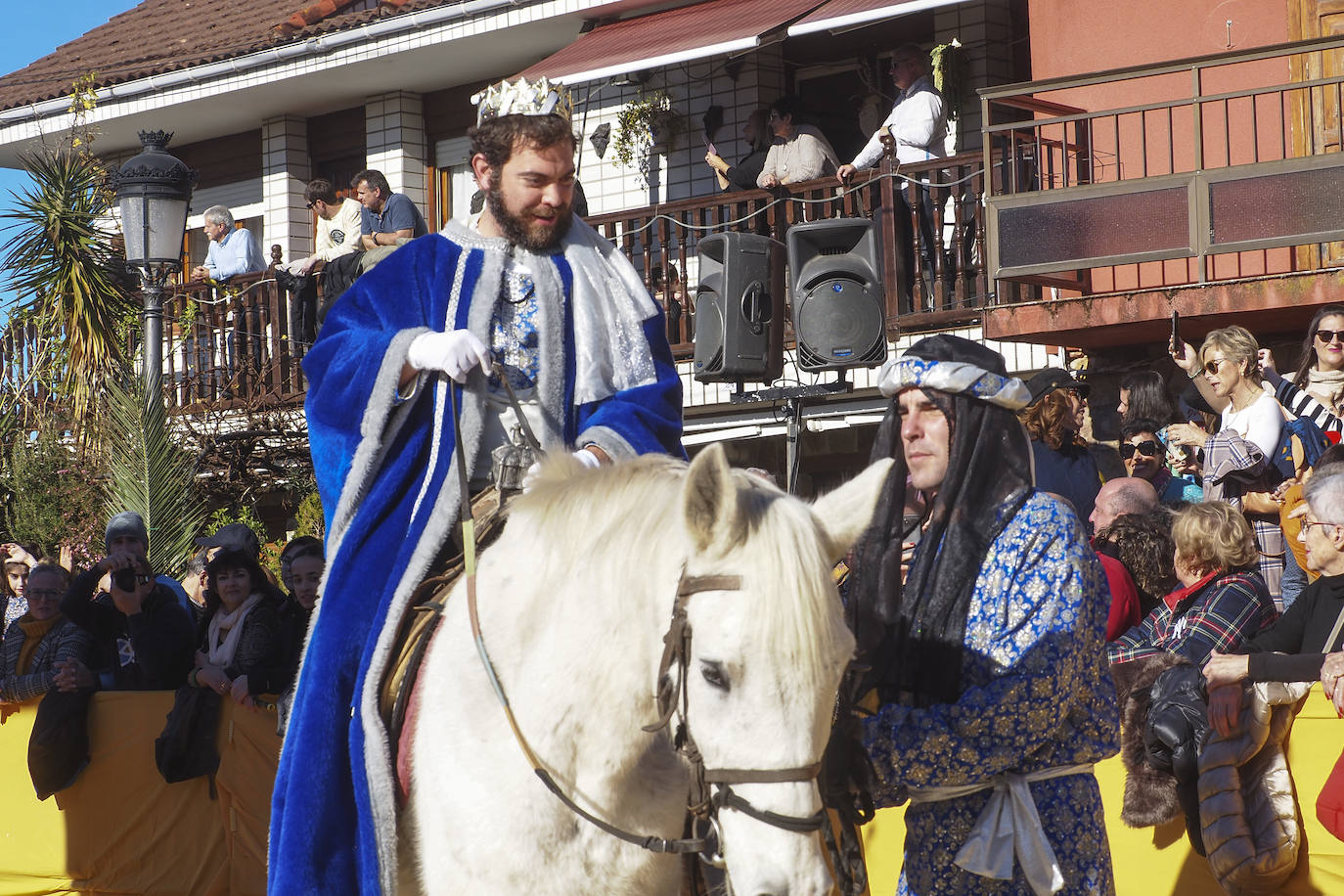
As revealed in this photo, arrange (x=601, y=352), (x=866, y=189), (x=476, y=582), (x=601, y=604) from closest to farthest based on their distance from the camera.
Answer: (x=601, y=604)
(x=476, y=582)
(x=601, y=352)
(x=866, y=189)

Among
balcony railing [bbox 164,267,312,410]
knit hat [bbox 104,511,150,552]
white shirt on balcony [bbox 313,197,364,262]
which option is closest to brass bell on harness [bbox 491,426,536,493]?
knit hat [bbox 104,511,150,552]

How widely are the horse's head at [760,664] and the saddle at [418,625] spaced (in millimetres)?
822

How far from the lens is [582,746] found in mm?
3004

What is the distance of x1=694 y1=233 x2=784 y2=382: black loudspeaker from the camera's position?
9.00 metres

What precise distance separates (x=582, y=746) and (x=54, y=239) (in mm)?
12508

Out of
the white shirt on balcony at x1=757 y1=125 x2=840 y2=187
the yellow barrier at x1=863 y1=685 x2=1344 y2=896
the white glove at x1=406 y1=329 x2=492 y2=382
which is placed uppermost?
the white shirt on balcony at x1=757 y1=125 x2=840 y2=187

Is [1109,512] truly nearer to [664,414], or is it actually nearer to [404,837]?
[664,414]

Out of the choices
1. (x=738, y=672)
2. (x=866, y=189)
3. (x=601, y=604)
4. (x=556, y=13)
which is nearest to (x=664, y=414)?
(x=601, y=604)

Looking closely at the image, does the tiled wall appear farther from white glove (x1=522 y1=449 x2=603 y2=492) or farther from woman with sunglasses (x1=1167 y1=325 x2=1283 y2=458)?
white glove (x1=522 y1=449 x2=603 y2=492)

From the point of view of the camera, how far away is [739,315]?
9055 millimetres

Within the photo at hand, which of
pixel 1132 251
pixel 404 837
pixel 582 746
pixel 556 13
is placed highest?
pixel 556 13

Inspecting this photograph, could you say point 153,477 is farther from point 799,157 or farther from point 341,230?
point 799,157

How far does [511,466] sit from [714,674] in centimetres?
111

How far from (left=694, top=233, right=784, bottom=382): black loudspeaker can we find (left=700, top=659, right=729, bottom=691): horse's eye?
6233 millimetres
